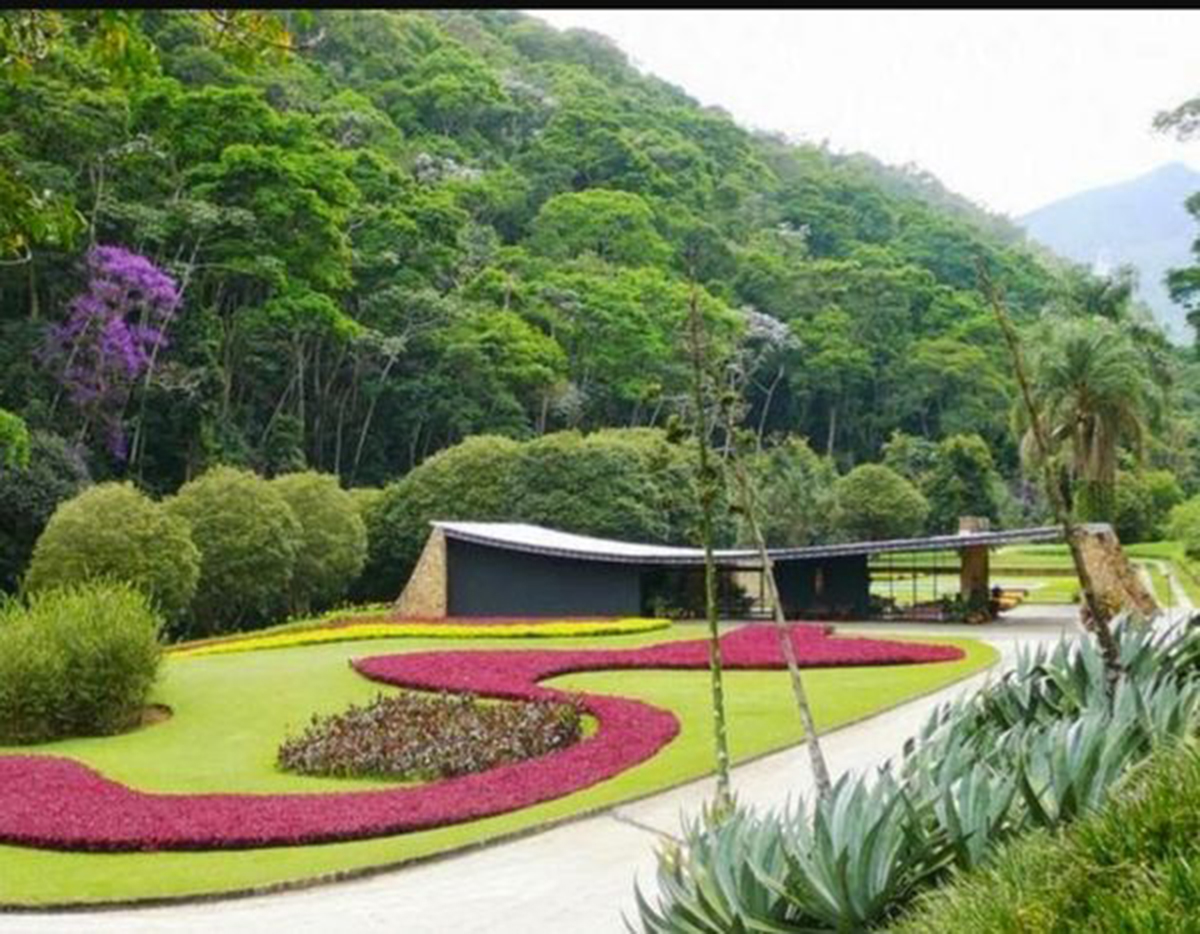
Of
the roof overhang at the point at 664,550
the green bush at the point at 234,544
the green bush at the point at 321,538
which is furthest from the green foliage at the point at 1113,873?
the green bush at the point at 321,538

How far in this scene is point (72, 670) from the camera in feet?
56.9

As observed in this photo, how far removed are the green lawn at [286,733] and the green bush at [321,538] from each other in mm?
9637

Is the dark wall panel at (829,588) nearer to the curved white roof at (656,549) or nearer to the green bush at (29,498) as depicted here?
the curved white roof at (656,549)

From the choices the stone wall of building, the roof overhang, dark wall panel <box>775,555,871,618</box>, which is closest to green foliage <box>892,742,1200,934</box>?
the stone wall of building

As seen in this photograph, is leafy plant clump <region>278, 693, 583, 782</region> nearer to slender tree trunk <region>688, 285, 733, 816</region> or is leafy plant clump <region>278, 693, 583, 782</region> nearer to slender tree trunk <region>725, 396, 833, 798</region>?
slender tree trunk <region>688, 285, 733, 816</region>

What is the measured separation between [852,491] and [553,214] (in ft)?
75.4

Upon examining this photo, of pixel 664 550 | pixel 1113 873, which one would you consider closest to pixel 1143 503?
pixel 664 550

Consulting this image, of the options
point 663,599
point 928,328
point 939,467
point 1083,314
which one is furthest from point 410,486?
point 928,328

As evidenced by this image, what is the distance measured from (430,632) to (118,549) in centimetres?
663

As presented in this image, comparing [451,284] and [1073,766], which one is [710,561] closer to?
[1073,766]

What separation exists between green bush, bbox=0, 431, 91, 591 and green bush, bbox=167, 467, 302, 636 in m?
3.65

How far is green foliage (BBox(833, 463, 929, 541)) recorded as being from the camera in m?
49.3

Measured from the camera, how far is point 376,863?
33.1ft

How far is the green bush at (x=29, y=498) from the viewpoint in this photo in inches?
1320
